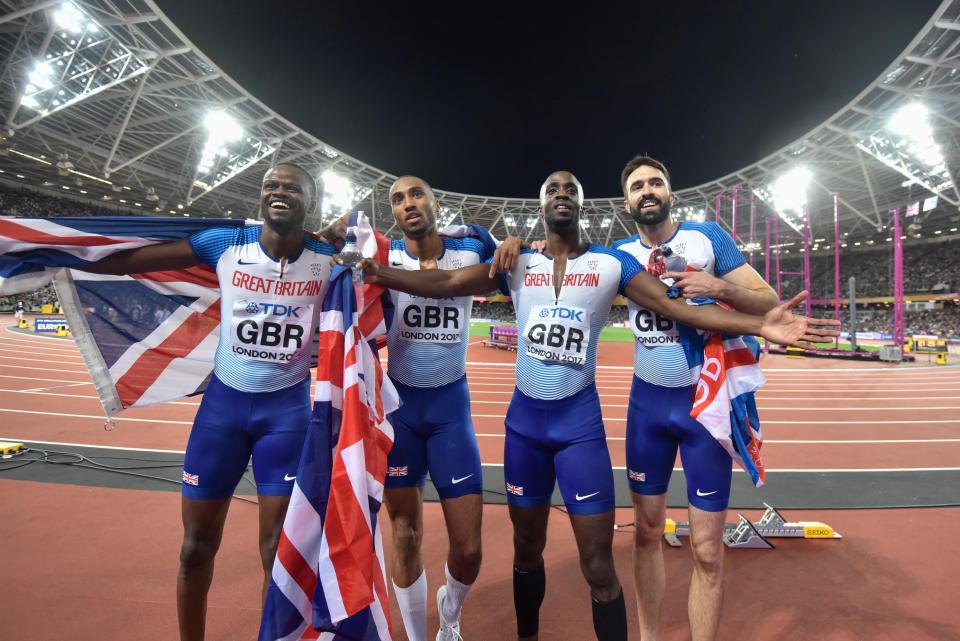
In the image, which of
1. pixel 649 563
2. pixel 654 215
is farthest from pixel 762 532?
pixel 654 215

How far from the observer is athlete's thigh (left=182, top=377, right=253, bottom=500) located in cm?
230

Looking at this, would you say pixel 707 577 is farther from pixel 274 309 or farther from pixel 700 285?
pixel 274 309

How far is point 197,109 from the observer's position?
2378 centimetres

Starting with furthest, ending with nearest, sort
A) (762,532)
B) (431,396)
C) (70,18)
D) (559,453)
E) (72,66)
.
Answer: (72,66) → (70,18) → (762,532) → (431,396) → (559,453)

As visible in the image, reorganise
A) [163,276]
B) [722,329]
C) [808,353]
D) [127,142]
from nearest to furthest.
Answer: [722,329], [163,276], [808,353], [127,142]

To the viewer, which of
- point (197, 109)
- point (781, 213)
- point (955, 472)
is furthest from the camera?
point (781, 213)

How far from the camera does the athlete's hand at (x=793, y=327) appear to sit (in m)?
1.94

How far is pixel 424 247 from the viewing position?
283cm

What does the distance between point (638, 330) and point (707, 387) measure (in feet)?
1.62

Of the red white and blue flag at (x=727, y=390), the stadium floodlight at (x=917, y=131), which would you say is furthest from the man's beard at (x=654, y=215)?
the stadium floodlight at (x=917, y=131)

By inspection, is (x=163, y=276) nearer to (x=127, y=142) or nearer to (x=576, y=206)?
(x=576, y=206)

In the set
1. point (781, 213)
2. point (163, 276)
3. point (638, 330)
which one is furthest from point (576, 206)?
point (781, 213)

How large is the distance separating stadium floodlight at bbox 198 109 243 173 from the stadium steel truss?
7 centimetres

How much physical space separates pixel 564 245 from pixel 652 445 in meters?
1.28
